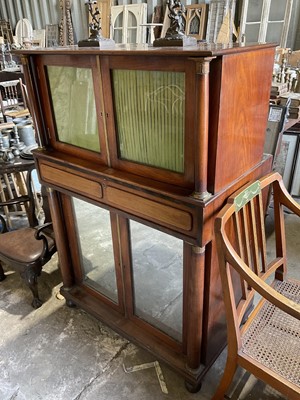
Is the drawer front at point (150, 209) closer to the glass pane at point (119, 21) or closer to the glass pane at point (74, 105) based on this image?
the glass pane at point (74, 105)

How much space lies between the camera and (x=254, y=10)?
4539mm

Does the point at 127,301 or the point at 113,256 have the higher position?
the point at 113,256

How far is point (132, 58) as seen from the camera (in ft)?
3.59

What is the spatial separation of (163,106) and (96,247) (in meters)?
0.90

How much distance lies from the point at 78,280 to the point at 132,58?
1311mm

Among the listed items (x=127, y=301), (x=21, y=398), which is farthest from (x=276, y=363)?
(x=21, y=398)

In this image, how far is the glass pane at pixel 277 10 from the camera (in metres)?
4.31

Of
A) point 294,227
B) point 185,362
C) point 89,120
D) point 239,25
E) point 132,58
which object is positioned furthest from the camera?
point 239,25

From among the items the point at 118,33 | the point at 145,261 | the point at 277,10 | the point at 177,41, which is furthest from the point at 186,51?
the point at 118,33

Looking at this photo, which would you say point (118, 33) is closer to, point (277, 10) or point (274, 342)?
point (277, 10)

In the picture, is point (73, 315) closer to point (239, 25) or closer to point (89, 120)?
point (89, 120)

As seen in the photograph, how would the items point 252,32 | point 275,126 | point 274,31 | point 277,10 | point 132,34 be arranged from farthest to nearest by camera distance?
1. point 132,34
2. point 252,32
3. point 274,31
4. point 277,10
5. point 275,126

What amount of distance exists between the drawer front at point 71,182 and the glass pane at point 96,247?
4.7 inches

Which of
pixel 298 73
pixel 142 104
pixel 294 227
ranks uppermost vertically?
pixel 142 104
